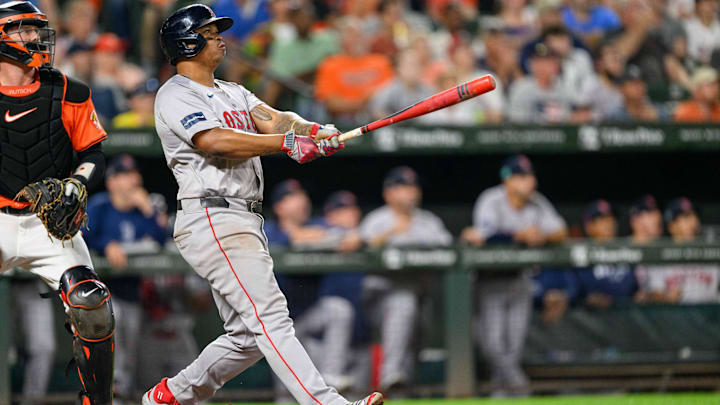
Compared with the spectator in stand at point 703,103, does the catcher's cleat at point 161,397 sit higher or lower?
lower

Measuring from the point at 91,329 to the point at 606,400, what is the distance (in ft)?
10.8

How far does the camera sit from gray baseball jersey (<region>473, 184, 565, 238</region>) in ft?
23.3

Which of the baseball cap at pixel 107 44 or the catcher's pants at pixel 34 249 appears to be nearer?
the catcher's pants at pixel 34 249

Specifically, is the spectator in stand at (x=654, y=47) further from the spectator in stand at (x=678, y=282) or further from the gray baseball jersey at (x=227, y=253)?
the gray baseball jersey at (x=227, y=253)

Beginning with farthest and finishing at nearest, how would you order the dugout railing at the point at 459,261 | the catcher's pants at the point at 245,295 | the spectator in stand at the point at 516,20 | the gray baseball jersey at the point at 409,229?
the spectator in stand at the point at 516,20
the gray baseball jersey at the point at 409,229
the dugout railing at the point at 459,261
the catcher's pants at the point at 245,295

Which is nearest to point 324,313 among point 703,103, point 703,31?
point 703,103

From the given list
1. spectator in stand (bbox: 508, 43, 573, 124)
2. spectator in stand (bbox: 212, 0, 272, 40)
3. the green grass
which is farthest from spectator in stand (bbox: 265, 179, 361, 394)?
spectator in stand (bbox: 212, 0, 272, 40)

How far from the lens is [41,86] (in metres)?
4.22

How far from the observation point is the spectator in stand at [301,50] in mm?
8242

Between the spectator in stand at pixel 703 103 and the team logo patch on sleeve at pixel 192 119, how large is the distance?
5.58 metres

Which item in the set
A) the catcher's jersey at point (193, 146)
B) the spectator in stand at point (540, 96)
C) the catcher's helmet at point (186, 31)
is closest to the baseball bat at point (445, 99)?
the catcher's jersey at point (193, 146)

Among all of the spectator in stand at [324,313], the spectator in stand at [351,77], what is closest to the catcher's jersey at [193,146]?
the spectator in stand at [324,313]

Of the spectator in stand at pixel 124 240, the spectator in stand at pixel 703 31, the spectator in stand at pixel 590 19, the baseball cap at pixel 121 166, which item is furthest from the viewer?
the spectator in stand at pixel 590 19

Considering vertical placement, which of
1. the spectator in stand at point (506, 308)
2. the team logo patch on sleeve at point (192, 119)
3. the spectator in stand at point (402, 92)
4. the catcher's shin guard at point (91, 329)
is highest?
the team logo patch on sleeve at point (192, 119)
